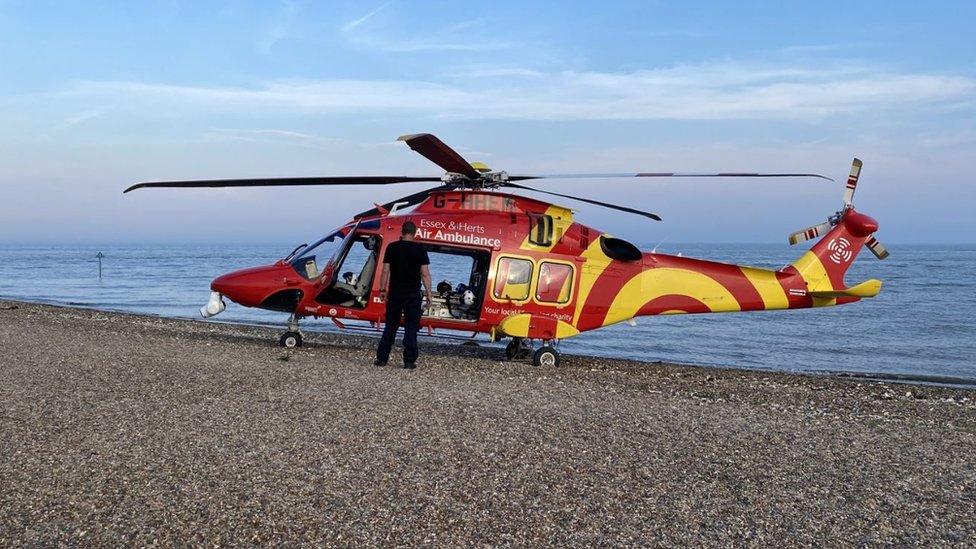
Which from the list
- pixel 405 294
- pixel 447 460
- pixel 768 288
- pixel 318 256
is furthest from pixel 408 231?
pixel 768 288

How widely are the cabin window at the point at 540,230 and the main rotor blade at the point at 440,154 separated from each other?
1145mm

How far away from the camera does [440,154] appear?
1080cm

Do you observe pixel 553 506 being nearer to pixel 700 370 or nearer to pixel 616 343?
pixel 700 370

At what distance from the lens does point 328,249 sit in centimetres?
1298

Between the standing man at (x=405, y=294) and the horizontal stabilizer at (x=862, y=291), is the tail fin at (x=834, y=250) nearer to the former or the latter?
the horizontal stabilizer at (x=862, y=291)

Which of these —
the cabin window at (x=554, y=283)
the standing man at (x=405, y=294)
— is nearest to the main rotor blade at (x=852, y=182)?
the cabin window at (x=554, y=283)

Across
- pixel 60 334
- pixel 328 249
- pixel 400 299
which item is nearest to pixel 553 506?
pixel 400 299

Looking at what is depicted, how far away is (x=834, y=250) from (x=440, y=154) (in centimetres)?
706

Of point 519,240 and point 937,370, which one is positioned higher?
point 519,240

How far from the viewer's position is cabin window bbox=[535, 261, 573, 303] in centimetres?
1262

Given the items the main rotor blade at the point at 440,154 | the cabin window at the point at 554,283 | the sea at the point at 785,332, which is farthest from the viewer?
the sea at the point at 785,332

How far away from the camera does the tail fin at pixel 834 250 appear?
1345 centimetres

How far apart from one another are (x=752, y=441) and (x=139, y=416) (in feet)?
18.2

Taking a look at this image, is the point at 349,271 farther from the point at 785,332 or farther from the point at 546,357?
the point at 785,332
